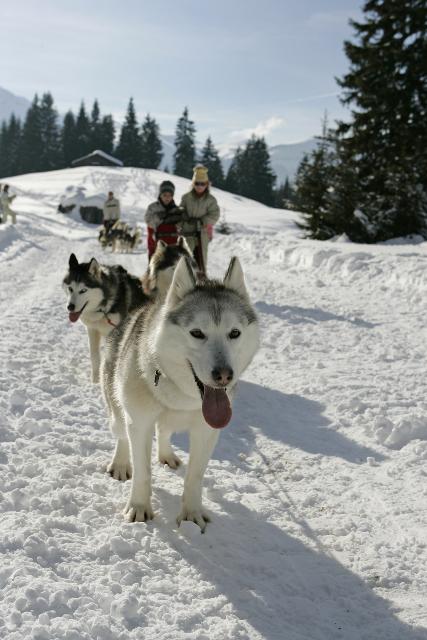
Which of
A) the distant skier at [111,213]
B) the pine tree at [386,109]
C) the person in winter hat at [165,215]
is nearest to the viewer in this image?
the person in winter hat at [165,215]

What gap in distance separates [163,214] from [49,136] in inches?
2912

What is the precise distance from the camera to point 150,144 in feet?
230

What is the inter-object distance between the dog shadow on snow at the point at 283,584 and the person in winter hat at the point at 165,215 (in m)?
5.33

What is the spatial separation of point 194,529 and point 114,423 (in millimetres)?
846

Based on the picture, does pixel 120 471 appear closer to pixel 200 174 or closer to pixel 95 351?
pixel 95 351

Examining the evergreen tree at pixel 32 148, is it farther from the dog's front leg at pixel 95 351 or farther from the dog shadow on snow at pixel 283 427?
the dog shadow on snow at pixel 283 427

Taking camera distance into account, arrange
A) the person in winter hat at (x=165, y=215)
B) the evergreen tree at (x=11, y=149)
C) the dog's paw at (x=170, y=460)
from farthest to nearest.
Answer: the evergreen tree at (x=11, y=149) < the person in winter hat at (x=165, y=215) < the dog's paw at (x=170, y=460)

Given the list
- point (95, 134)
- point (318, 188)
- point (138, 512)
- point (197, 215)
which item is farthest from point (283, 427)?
point (95, 134)

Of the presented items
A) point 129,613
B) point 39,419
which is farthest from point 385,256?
point 129,613

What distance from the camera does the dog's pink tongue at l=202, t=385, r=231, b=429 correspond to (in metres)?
2.49

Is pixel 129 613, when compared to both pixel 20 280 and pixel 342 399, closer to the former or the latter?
pixel 342 399

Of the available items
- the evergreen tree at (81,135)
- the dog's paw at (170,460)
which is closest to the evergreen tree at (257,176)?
the evergreen tree at (81,135)

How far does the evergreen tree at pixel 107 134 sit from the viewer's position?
7188cm

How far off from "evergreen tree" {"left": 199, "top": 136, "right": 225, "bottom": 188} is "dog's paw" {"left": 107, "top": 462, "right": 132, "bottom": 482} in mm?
61489
